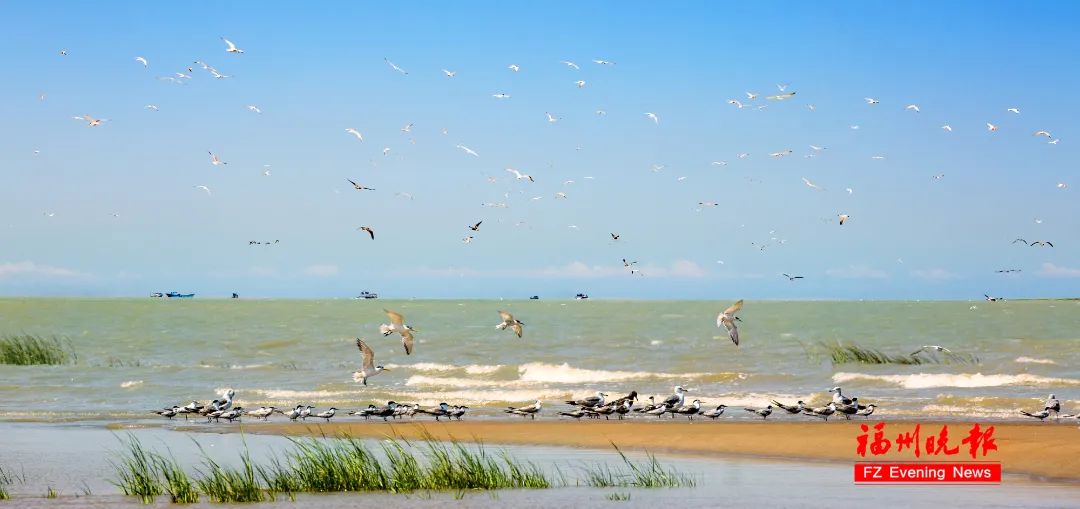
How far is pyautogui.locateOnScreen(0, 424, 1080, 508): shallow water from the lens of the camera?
15.8 m

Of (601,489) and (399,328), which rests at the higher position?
(399,328)

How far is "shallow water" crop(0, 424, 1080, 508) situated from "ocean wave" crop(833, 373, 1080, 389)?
22.6m

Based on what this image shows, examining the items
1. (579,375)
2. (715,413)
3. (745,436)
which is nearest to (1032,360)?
(579,375)

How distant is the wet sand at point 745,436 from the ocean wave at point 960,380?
50.4ft

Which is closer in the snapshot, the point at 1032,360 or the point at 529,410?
the point at 529,410

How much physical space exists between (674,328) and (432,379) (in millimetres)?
55529

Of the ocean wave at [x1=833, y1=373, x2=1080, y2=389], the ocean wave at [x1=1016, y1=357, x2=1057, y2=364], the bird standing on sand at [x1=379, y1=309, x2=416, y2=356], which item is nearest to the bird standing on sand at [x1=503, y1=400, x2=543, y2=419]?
the bird standing on sand at [x1=379, y1=309, x2=416, y2=356]

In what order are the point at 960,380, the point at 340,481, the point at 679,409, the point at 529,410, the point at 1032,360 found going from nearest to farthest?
the point at 340,481
the point at 679,409
the point at 529,410
the point at 960,380
the point at 1032,360

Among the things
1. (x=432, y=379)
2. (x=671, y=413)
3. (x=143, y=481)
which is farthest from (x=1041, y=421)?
(x=432, y=379)

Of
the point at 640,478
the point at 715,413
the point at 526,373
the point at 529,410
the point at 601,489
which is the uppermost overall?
the point at 526,373

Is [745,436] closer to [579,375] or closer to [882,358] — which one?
[579,375]

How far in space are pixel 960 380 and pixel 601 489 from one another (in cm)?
3087

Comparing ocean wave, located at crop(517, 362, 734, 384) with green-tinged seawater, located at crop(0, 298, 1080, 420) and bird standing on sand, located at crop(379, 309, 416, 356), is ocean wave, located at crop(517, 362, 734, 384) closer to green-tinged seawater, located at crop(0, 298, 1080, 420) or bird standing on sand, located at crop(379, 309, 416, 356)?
green-tinged seawater, located at crop(0, 298, 1080, 420)

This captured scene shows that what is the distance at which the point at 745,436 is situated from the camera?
25.8 m
